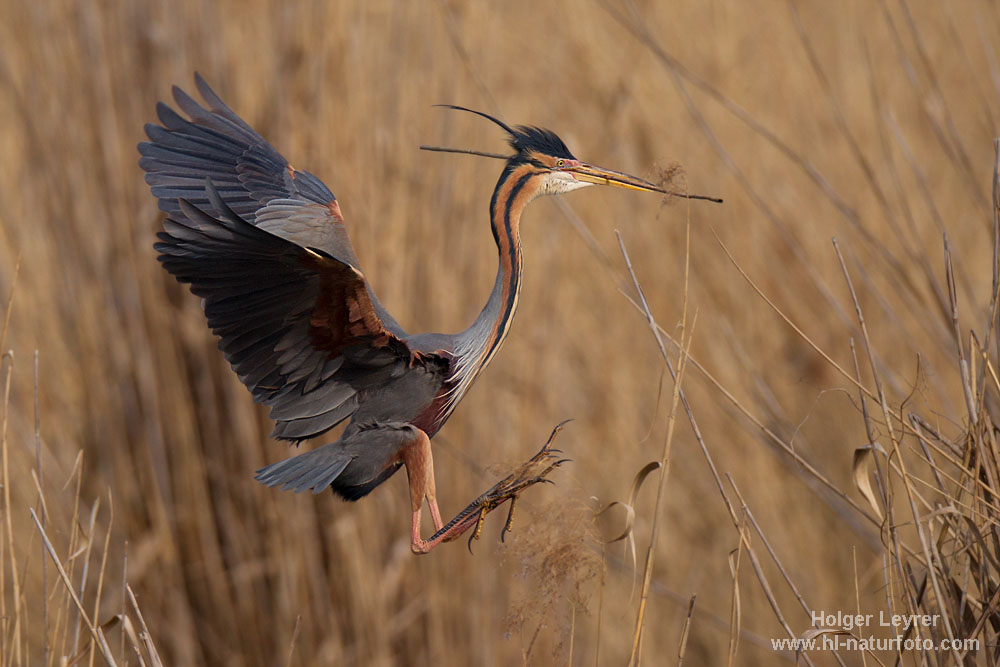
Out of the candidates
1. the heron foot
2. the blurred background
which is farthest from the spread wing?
the blurred background

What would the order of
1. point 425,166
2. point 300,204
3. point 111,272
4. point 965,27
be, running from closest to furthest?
point 300,204
point 425,166
point 111,272
point 965,27

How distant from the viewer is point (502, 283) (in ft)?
2.53

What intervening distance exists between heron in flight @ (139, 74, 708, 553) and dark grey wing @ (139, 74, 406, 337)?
11 centimetres

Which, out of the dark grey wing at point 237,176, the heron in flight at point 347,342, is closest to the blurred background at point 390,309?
the dark grey wing at point 237,176

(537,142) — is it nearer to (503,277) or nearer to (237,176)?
(503,277)

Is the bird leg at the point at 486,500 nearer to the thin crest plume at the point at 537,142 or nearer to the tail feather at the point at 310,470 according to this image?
the tail feather at the point at 310,470

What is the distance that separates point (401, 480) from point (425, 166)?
2.17 ft

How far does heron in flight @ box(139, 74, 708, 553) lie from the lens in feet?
2.46

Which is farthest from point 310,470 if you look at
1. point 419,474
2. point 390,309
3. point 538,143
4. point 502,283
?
point 390,309

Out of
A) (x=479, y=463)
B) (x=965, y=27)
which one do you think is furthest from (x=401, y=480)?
(x=965, y=27)

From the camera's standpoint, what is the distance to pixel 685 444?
2.94 m

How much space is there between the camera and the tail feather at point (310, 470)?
2.57 ft

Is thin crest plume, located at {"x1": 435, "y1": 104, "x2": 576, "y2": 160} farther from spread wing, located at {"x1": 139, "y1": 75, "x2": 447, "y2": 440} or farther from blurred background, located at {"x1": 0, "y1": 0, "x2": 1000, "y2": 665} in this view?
blurred background, located at {"x1": 0, "y1": 0, "x2": 1000, "y2": 665}

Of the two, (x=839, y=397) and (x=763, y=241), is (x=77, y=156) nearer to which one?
(x=763, y=241)
